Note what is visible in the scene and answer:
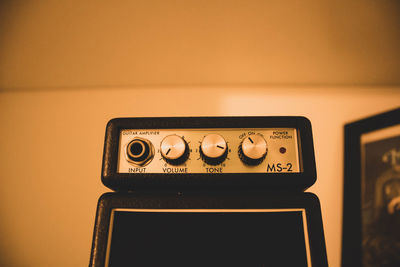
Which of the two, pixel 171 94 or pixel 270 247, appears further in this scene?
pixel 171 94

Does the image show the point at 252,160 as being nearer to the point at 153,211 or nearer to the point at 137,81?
the point at 153,211

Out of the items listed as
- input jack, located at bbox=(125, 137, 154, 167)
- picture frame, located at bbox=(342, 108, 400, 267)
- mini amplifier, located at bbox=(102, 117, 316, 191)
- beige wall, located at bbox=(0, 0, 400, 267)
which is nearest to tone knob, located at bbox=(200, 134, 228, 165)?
mini amplifier, located at bbox=(102, 117, 316, 191)

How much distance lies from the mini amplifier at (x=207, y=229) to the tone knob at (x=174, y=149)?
0.22 feet

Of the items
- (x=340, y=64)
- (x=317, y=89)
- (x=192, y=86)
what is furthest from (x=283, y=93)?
(x=192, y=86)

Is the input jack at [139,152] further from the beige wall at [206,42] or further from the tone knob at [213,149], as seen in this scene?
the beige wall at [206,42]

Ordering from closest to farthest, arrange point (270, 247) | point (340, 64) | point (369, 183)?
point (270, 247)
point (369, 183)
point (340, 64)

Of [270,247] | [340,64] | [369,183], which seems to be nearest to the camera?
[270,247]

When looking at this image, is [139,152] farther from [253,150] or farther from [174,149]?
[253,150]

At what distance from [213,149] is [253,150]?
0.24 feet

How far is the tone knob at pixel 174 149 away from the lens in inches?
14.7

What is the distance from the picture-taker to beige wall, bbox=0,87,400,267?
674mm

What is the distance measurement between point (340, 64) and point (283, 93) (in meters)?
0.23

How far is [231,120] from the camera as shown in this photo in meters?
0.40

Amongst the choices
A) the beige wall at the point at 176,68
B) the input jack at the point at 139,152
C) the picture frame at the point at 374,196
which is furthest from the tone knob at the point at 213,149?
the picture frame at the point at 374,196
